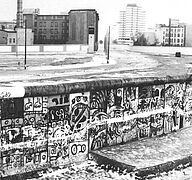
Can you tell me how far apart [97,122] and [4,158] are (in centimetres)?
388

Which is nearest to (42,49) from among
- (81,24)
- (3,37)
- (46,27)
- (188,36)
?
(3,37)

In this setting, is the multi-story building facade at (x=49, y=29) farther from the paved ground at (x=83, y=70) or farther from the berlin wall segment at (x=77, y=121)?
the berlin wall segment at (x=77, y=121)

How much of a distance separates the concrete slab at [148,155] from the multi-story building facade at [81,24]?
63475mm

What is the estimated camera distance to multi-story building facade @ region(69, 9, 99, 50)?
264ft

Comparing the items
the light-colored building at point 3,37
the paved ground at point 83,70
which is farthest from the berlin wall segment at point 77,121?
the light-colored building at point 3,37

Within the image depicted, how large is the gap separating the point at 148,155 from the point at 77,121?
2769 mm

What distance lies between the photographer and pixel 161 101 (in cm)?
1681

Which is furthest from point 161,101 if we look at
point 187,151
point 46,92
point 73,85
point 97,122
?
point 46,92

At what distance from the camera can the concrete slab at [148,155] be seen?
12492mm

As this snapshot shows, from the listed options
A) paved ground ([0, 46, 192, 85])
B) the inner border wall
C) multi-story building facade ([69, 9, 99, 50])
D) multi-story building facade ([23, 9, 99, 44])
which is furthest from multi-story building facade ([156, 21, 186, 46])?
paved ground ([0, 46, 192, 85])

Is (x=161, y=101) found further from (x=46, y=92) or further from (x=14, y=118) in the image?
(x=14, y=118)

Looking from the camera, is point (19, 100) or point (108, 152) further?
point (108, 152)

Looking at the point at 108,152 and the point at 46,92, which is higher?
the point at 46,92

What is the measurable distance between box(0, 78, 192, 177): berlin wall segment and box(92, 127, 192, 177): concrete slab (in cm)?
44
